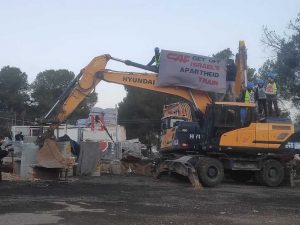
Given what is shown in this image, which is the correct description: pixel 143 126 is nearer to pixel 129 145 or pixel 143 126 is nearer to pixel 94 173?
pixel 129 145

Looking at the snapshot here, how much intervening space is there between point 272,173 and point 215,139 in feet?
8.26

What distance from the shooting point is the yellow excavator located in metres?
18.7

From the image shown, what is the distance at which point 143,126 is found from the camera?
188 feet

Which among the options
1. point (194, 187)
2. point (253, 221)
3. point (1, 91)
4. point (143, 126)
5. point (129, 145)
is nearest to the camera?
point (253, 221)

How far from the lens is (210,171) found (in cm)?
1845

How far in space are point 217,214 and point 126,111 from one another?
48.3m

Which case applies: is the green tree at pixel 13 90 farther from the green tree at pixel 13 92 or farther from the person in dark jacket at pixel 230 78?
the person in dark jacket at pixel 230 78

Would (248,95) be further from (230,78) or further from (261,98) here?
(230,78)

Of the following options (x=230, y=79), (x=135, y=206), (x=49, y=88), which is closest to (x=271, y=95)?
(x=230, y=79)

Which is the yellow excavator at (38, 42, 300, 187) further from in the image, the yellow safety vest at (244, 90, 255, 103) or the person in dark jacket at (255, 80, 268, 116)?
the yellow safety vest at (244, 90, 255, 103)

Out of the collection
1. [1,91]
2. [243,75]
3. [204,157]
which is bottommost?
[204,157]

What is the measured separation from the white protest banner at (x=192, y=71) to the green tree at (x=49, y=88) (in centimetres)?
5065

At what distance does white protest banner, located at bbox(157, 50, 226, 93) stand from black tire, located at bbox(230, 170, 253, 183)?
10.9 ft

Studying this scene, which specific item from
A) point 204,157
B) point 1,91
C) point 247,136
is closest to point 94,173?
point 204,157
